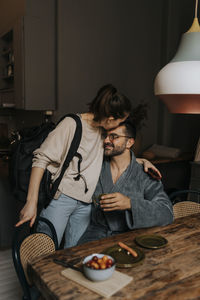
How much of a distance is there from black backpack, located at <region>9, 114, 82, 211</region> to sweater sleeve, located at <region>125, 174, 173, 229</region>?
0.36 meters

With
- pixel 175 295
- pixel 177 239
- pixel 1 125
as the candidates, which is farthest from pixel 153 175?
pixel 1 125

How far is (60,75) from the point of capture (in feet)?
11.2

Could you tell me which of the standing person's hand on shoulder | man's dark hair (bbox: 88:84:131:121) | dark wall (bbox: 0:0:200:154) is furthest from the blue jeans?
dark wall (bbox: 0:0:200:154)

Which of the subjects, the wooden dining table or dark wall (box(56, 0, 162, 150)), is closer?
the wooden dining table

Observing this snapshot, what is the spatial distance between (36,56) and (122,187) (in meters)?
2.15

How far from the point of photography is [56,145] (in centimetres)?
157

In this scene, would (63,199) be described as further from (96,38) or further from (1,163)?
(96,38)

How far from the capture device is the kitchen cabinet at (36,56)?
3.27 meters

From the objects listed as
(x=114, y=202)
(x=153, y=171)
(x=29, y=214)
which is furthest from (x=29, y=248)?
(x=153, y=171)

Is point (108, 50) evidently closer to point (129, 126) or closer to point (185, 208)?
point (129, 126)

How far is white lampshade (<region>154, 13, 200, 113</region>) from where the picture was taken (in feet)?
3.90

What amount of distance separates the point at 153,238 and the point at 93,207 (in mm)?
461

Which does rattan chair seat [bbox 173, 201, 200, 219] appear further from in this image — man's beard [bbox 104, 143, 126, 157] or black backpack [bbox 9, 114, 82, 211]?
black backpack [bbox 9, 114, 82, 211]

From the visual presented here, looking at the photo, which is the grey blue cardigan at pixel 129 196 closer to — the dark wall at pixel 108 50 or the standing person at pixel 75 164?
the standing person at pixel 75 164
